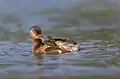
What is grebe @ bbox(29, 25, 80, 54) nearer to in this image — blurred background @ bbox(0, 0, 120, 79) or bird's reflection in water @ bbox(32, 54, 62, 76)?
blurred background @ bbox(0, 0, 120, 79)

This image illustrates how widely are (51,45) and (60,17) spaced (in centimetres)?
687

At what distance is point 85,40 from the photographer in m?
15.7

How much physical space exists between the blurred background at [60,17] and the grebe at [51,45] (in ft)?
7.11

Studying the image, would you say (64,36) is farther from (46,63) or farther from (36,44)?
(46,63)

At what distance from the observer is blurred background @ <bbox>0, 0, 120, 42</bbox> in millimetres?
17750

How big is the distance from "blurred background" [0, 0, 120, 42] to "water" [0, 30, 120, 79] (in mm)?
1823

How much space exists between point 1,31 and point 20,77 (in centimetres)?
731

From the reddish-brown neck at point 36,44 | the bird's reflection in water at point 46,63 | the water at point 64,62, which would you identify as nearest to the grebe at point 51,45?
the reddish-brown neck at point 36,44

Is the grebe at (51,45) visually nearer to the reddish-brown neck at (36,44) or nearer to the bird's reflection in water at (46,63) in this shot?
the reddish-brown neck at (36,44)

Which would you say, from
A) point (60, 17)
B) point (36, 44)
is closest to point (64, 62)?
point (36, 44)

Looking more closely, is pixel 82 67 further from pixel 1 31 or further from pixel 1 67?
pixel 1 31

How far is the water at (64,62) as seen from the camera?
10828 millimetres

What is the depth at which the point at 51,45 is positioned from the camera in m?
13.7

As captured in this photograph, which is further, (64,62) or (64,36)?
(64,36)
